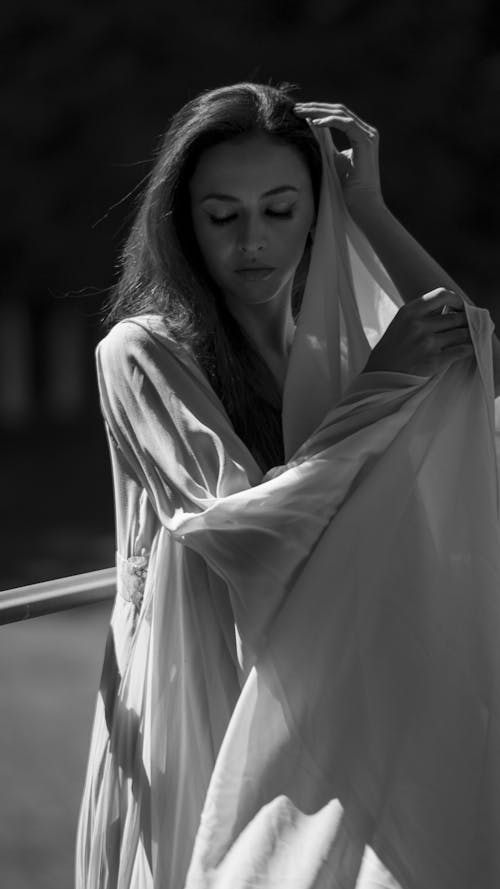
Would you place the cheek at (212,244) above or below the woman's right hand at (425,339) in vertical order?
above

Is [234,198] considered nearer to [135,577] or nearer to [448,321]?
[448,321]

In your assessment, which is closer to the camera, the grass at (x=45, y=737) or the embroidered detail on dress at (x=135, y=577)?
the embroidered detail on dress at (x=135, y=577)

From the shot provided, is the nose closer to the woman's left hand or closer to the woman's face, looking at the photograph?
the woman's face

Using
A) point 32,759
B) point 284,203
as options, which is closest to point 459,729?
point 284,203

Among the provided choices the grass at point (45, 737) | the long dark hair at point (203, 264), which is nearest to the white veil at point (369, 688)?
the long dark hair at point (203, 264)

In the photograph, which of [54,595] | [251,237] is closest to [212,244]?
[251,237]

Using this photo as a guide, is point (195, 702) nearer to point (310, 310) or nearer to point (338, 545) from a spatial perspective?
point (338, 545)

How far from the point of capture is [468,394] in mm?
1153

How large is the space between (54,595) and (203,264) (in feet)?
1.18

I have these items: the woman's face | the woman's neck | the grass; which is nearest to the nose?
the woman's face

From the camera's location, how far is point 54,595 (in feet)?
4.31

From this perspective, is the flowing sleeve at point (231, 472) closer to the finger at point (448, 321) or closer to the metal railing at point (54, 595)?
the finger at point (448, 321)

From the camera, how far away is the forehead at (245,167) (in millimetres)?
1153

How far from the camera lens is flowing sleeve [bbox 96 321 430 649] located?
1059 mm
